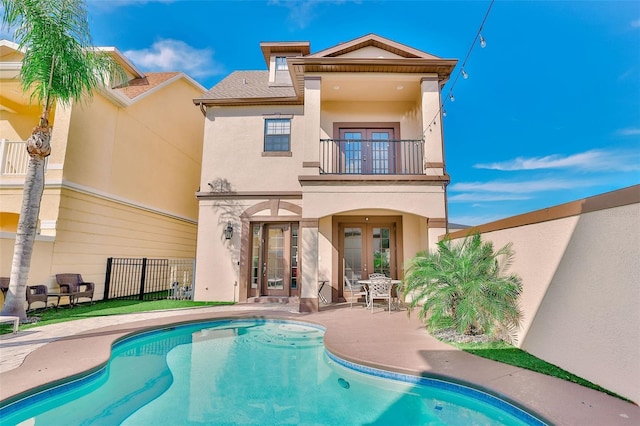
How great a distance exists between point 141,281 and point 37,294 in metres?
3.80

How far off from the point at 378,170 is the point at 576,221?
6.94m

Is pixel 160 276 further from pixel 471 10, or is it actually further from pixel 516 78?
pixel 516 78

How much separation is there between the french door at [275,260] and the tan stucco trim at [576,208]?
6521 millimetres

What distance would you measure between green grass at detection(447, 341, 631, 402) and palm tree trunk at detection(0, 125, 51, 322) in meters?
9.14

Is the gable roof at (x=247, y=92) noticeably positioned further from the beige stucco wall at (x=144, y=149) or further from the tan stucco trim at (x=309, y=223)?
the tan stucco trim at (x=309, y=223)

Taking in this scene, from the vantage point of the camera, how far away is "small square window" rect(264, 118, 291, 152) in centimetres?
1132

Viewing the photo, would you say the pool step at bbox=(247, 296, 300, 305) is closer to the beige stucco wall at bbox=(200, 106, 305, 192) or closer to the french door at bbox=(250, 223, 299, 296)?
the french door at bbox=(250, 223, 299, 296)

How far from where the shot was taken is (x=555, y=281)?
441cm

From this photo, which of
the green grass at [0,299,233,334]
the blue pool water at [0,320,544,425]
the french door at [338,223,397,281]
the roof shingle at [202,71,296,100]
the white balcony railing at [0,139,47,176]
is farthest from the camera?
the roof shingle at [202,71,296,100]

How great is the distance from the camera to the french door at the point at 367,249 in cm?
1046

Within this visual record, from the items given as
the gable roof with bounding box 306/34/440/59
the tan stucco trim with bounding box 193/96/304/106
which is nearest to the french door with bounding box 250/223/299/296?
the tan stucco trim with bounding box 193/96/304/106

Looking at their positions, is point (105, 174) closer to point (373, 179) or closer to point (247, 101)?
point (247, 101)

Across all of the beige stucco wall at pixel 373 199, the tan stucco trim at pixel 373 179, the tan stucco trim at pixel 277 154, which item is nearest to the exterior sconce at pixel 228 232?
the tan stucco trim at pixel 277 154

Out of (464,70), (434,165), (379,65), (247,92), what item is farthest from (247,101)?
(464,70)
